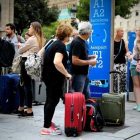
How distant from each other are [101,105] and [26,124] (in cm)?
135

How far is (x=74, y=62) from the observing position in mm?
6129

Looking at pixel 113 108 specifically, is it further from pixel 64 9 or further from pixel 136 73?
pixel 64 9

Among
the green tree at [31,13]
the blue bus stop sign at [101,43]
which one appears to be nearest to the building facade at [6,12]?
the blue bus stop sign at [101,43]

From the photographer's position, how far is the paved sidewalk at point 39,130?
18.7ft

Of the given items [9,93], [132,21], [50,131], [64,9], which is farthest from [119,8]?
[64,9]

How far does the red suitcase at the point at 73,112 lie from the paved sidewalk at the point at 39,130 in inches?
5.1

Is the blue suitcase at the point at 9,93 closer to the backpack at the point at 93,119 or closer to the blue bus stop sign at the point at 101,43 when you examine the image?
the blue bus stop sign at the point at 101,43

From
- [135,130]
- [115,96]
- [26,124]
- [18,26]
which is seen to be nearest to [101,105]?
[115,96]

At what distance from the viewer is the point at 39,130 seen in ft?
20.4

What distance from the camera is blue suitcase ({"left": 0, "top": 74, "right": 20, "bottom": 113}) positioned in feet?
26.2

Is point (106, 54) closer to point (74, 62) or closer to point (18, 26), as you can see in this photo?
point (74, 62)

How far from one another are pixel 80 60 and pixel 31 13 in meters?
36.6

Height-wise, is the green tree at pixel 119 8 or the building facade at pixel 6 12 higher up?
the green tree at pixel 119 8

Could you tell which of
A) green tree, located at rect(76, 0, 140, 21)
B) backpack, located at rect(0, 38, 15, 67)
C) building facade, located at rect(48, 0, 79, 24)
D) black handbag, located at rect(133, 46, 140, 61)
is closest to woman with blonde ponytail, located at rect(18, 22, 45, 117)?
backpack, located at rect(0, 38, 15, 67)
